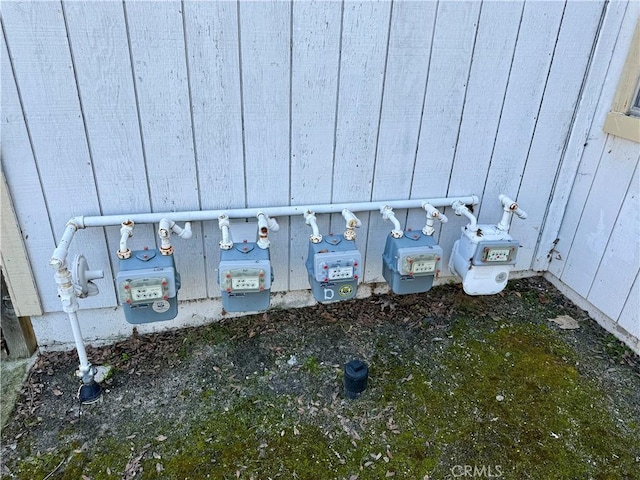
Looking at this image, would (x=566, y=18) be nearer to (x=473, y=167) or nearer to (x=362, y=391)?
(x=473, y=167)

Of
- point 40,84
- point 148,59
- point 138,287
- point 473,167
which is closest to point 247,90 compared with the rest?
point 148,59

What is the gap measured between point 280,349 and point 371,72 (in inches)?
58.2

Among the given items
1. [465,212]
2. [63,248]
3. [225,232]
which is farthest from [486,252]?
[63,248]

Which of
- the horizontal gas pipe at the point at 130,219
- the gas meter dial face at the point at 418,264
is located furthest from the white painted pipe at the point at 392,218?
the gas meter dial face at the point at 418,264

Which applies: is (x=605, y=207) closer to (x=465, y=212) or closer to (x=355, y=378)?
(x=465, y=212)

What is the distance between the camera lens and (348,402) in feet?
6.96

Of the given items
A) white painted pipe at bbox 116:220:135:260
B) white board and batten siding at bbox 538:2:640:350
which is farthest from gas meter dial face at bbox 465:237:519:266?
white painted pipe at bbox 116:220:135:260

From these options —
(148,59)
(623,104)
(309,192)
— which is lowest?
(309,192)

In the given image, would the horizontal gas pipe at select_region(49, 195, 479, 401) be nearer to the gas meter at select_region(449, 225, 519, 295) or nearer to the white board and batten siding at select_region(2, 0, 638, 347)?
the white board and batten siding at select_region(2, 0, 638, 347)

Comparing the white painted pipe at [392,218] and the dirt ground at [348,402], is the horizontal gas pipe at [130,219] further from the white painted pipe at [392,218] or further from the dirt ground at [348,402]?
the dirt ground at [348,402]

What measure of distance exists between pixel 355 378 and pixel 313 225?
0.75 m

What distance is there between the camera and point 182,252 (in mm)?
2324

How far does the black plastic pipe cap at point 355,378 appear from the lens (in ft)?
6.74

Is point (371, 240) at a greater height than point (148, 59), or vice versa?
point (148, 59)
